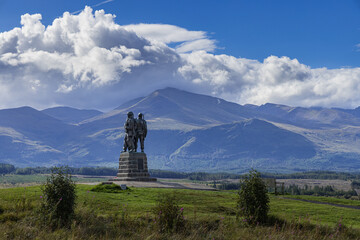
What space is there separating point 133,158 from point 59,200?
36.2 metres

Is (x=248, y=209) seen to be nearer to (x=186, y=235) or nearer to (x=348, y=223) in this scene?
(x=186, y=235)

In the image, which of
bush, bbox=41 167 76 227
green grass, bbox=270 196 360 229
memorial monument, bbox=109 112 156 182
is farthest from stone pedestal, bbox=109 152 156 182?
bush, bbox=41 167 76 227

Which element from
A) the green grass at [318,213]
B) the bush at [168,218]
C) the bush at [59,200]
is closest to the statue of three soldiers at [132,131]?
the green grass at [318,213]

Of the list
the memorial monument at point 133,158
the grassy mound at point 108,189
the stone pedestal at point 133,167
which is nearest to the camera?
the grassy mound at point 108,189

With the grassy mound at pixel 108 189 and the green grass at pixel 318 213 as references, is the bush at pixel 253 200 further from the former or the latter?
the grassy mound at pixel 108 189

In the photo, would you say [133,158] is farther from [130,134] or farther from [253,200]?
[253,200]

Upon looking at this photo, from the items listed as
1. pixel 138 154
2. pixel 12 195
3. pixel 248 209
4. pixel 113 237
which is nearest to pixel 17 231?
pixel 113 237

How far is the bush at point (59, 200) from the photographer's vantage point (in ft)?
71.3

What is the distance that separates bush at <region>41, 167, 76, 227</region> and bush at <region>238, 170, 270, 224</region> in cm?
865

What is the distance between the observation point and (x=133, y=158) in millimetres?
57750

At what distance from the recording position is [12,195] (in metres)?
28.8

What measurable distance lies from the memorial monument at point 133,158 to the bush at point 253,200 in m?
32.7

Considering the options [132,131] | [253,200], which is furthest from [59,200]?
[132,131]

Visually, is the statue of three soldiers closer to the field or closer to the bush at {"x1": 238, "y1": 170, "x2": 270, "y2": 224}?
the field
